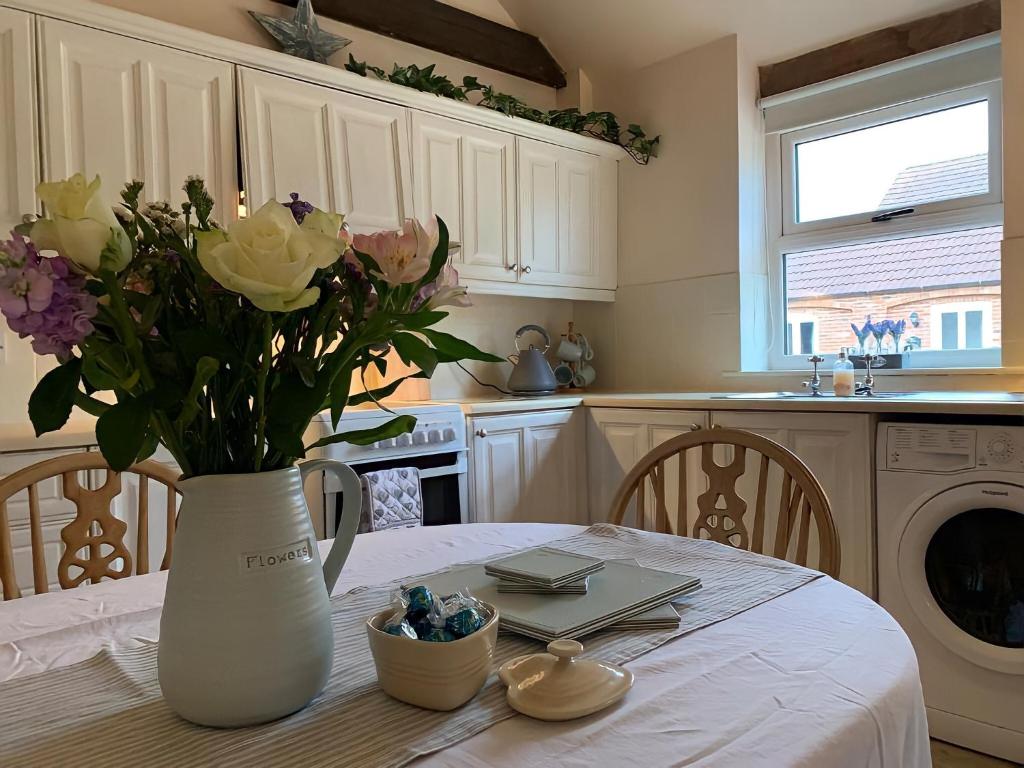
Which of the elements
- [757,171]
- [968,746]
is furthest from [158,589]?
[757,171]

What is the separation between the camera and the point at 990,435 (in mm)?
1992

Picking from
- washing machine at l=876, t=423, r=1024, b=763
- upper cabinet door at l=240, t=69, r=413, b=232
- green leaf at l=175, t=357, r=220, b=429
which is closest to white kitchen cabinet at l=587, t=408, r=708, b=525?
washing machine at l=876, t=423, r=1024, b=763

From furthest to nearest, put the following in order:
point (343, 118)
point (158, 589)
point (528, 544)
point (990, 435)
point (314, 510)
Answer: point (343, 118) < point (314, 510) < point (990, 435) < point (528, 544) < point (158, 589)

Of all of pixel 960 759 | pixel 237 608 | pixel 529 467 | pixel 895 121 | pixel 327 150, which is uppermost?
pixel 895 121

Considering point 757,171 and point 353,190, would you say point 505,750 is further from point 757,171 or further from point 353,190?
point 757,171

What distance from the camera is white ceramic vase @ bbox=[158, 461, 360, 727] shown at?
2.03 ft

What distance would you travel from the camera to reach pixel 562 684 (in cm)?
67

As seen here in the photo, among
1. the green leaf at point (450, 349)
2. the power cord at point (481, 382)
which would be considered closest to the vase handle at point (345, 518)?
the green leaf at point (450, 349)

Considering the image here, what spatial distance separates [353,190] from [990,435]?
2.16 m

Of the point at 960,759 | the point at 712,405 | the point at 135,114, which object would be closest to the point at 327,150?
the point at 135,114

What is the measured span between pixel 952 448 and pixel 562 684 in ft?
5.88

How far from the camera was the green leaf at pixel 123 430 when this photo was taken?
0.56 meters

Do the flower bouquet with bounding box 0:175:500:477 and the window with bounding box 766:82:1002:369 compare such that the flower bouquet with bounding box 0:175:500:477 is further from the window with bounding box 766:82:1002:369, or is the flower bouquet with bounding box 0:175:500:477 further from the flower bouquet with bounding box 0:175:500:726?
the window with bounding box 766:82:1002:369

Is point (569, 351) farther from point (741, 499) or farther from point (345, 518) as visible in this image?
point (345, 518)
